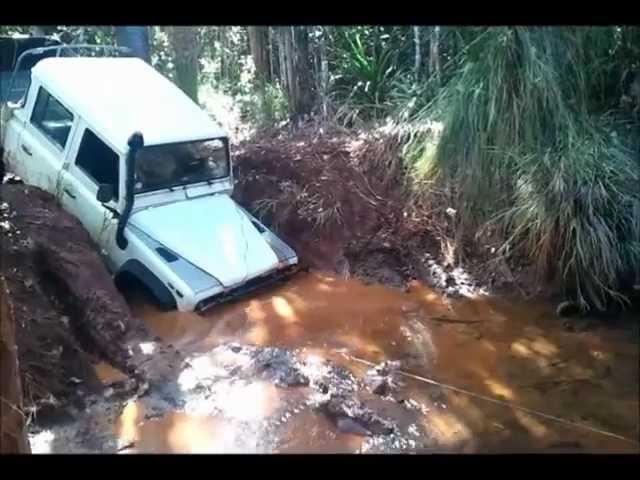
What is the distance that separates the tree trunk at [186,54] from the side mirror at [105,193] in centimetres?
432

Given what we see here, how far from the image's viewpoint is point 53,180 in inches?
208

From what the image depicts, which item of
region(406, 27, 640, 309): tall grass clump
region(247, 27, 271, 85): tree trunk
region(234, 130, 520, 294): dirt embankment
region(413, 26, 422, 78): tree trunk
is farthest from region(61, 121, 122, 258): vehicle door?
region(247, 27, 271, 85): tree trunk

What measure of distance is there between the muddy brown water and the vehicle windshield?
0.80 meters

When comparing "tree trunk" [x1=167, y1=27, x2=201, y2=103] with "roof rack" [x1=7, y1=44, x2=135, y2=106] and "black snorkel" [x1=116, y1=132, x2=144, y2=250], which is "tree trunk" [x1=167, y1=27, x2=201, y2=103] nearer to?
"roof rack" [x1=7, y1=44, x2=135, y2=106]

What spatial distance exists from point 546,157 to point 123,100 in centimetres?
292

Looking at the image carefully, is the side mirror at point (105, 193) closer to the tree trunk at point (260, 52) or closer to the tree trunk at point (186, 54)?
the tree trunk at point (260, 52)

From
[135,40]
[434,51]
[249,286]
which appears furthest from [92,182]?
[434,51]

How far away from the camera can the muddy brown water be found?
353 centimetres

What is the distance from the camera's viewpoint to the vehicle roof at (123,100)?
5.11 meters

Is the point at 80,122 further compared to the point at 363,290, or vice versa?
the point at 363,290
